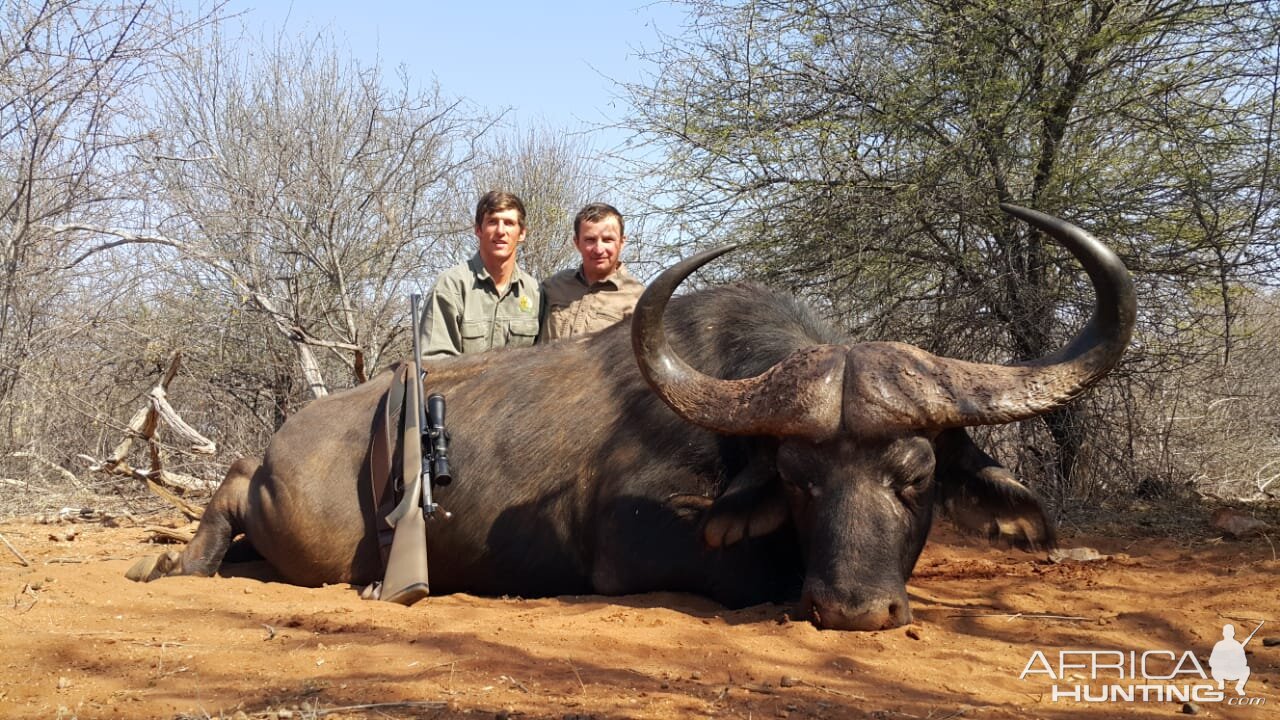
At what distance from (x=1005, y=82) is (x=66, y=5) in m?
7.83

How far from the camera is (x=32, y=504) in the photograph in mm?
9062

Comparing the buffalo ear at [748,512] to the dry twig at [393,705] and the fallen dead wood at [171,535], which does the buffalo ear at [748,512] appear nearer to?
the dry twig at [393,705]

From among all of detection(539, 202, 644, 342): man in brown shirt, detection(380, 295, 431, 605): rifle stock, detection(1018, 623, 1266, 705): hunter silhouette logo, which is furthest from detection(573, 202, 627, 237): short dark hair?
detection(1018, 623, 1266, 705): hunter silhouette logo

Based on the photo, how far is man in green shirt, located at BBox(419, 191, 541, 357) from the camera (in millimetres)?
7504

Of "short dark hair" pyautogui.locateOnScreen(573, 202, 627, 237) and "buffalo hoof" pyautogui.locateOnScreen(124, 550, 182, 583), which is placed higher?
"short dark hair" pyautogui.locateOnScreen(573, 202, 627, 237)

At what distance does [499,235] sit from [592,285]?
0.86 m

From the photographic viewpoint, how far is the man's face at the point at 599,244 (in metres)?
7.59

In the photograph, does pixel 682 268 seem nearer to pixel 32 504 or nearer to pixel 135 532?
pixel 135 532

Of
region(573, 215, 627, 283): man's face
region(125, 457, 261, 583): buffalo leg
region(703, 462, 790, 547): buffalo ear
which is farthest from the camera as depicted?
region(573, 215, 627, 283): man's face

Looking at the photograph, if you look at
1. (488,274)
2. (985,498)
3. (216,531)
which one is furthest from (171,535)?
(985,498)

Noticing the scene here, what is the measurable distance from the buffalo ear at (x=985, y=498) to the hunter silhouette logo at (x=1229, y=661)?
969 mm

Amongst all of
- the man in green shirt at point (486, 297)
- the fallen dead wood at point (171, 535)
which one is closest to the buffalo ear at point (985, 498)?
the man in green shirt at point (486, 297)

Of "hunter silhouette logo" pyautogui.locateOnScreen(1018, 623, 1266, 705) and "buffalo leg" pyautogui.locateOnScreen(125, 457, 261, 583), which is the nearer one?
"hunter silhouette logo" pyautogui.locateOnScreen(1018, 623, 1266, 705)

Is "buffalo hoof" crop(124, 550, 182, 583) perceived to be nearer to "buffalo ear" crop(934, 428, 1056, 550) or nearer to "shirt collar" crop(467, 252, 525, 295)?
"shirt collar" crop(467, 252, 525, 295)
